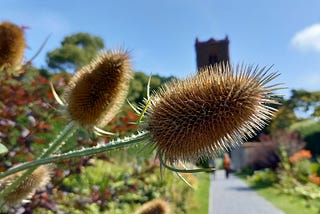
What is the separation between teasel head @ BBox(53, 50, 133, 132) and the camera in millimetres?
2236

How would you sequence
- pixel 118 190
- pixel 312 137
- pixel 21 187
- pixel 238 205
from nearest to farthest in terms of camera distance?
pixel 21 187
pixel 118 190
pixel 238 205
pixel 312 137

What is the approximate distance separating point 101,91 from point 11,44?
0.91m

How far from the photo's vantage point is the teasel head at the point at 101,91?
7.34ft

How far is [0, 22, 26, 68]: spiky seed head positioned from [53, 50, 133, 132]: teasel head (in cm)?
61

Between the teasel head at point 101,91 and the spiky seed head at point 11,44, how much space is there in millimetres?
612

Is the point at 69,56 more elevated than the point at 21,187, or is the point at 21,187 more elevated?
the point at 69,56

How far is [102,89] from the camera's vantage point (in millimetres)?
2307

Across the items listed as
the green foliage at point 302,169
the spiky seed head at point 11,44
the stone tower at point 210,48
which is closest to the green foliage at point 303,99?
the stone tower at point 210,48

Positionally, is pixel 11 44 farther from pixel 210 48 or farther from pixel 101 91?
pixel 210 48

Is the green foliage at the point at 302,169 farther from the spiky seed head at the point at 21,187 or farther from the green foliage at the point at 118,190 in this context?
the spiky seed head at the point at 21,187

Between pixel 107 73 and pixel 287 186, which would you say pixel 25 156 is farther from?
pixel 287 186

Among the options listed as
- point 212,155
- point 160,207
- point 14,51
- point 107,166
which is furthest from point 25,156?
point 107,166

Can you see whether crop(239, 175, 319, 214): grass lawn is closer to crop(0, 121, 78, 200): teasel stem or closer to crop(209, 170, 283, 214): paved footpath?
crop(209, 170, 283, 214): paved footpath

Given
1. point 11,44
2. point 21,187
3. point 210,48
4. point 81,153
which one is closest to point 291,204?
point 11,44
